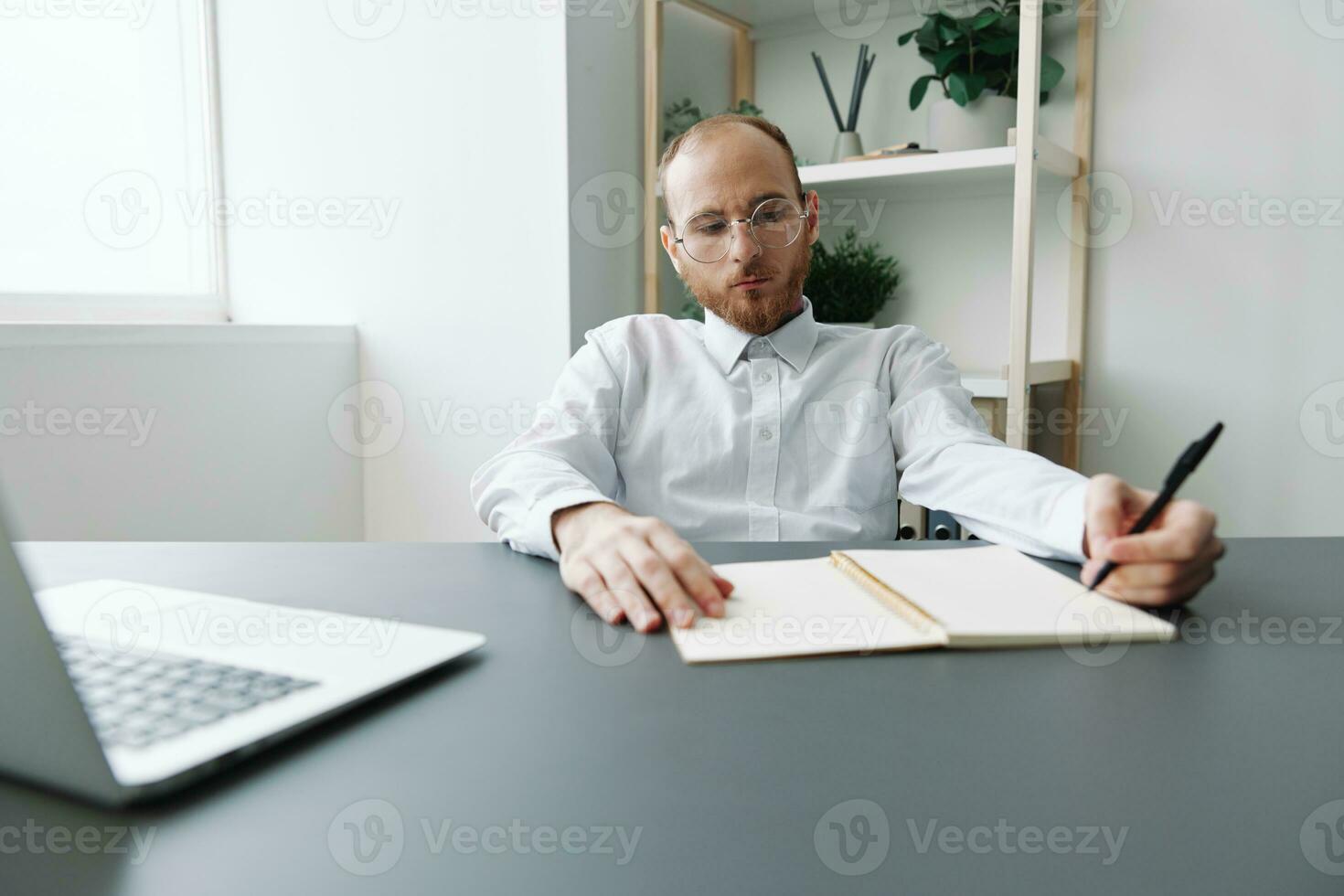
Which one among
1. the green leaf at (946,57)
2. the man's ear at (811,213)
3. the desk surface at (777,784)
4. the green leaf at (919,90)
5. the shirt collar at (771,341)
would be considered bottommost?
the desk surface at (777,784)

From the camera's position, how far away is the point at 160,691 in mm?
493

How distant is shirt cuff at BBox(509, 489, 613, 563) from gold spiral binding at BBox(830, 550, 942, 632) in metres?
0.21

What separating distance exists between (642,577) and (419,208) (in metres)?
1.81

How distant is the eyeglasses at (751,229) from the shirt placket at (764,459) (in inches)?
7.3

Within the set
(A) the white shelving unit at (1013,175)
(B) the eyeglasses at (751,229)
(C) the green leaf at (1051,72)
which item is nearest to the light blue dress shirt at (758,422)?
(B) the eyeglasses at (751,229)

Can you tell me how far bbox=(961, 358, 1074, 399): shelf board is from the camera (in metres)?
1.84

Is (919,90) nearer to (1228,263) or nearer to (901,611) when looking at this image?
(1228,263)

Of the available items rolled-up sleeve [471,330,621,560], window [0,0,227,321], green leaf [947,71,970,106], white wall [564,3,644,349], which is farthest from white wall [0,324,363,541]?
green leaf [947,71,970,106]

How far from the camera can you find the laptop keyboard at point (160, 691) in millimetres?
451

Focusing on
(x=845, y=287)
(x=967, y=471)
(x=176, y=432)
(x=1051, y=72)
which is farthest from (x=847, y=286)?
(x=176, y=432)

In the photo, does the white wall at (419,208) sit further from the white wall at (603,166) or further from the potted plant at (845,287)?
the potted plant at (845,287)

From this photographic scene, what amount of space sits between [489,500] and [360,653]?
0.43 metres

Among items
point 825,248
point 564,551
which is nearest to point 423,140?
point 825,248

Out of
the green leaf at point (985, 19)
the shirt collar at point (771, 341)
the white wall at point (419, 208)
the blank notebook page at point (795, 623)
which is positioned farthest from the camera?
the white wall at point (419, 208)
